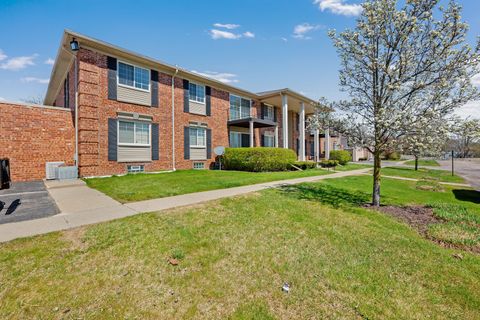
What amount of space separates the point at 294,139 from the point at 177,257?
2485 cm

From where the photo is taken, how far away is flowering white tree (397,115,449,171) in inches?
224

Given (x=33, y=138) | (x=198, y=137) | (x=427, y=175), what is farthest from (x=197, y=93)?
(x=427, y=175)

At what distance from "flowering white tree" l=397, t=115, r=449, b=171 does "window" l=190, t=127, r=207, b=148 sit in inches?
498

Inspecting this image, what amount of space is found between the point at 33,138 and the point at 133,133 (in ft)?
15.0

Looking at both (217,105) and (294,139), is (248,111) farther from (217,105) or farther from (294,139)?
(294,139)

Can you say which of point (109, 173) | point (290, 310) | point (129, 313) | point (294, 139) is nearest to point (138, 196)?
point (129, 313)

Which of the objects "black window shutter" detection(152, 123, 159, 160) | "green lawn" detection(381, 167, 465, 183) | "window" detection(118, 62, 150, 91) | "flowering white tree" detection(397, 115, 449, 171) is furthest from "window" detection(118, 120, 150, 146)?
"green lawn" detection(381, 167, 465, 183)

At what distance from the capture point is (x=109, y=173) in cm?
1204

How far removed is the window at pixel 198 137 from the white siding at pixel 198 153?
0.28m

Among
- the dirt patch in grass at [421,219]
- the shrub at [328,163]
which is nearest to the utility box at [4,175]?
the dirt patch in grass at [421,219]

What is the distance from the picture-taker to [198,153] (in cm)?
1641

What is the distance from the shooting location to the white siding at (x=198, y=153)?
16000 millimetres

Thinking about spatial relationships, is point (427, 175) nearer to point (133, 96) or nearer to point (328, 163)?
point (328, 163)

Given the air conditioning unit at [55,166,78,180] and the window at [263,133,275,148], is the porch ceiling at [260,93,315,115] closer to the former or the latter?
the window at [263,133,275,148]
